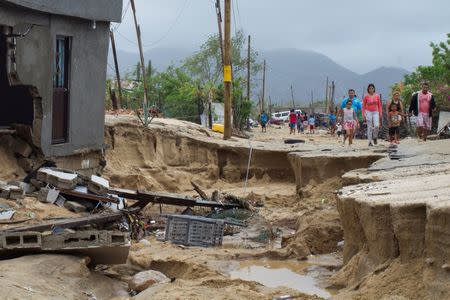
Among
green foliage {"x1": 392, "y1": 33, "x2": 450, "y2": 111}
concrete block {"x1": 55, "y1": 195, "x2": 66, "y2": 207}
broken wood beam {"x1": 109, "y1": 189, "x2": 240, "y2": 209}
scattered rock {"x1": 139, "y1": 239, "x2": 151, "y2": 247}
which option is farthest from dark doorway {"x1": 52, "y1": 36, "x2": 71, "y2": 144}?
green foliage {"x1": 392, "y1": 33, "x2": 450, "y2": 111}

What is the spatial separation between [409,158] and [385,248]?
6.93 meters

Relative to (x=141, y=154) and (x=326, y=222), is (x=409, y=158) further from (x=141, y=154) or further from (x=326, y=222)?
(x=141, y=154)

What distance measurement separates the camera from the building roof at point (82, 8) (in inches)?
556

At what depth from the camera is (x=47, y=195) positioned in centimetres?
1270

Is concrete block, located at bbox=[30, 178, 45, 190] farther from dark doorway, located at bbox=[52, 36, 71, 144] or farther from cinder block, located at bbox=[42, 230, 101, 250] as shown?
cinder block, located at bbox=[42, 230, 101, 250]

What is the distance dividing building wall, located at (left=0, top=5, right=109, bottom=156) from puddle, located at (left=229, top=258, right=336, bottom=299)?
207 inches

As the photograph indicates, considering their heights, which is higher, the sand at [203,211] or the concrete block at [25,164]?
the concrete block at [25,164]

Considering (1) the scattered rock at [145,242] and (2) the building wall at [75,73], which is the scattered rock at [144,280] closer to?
(1) the scattered rock at [145,242]

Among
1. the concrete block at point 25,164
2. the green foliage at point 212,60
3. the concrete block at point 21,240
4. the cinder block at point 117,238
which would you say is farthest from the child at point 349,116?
the green foliage at point 212,60

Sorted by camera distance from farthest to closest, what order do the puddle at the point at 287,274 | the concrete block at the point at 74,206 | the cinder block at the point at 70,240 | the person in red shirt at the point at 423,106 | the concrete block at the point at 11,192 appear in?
the person in red shirt at the point at 423,106, the concrete block at the point at 74,206, the concrete block at the point at 11,192, the puddle at the point at 287,274, the cinder block at the point at 70,240

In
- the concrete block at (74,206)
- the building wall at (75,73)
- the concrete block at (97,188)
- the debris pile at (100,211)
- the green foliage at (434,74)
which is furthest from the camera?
the green foliage at (434,74)

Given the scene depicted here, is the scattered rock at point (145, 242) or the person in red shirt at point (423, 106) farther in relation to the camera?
the person in red shirt at point (423, 106)

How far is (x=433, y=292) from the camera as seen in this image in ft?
21.7

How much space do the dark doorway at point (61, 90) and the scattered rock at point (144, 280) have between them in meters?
6.59
